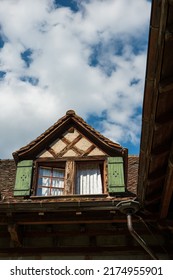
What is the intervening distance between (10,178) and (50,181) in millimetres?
Answer: 2139

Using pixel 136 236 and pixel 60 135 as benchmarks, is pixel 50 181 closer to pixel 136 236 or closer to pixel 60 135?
pixel 60 135

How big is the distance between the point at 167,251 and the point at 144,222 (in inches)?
33.6

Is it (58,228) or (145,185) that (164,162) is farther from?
(58,228)

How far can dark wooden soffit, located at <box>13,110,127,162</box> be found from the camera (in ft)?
33.5

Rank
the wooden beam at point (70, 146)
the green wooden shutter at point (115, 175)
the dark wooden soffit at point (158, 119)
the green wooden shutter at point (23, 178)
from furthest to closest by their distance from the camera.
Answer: the wooden beam at point (70, 146), the green wooden shutter at point (23, 178), the green wooden shutter at point (115, 175), the dark wooden soffit at point (158, 119)

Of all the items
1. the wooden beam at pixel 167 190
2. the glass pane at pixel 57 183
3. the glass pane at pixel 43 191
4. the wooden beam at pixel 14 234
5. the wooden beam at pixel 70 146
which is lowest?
the wooden beam at pixel 14 234

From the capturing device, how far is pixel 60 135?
10891mm

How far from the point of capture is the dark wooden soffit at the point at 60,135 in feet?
33.5

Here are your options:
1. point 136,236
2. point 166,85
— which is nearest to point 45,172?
point 136,236

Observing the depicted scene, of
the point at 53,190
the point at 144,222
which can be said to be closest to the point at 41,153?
the point at 53,190

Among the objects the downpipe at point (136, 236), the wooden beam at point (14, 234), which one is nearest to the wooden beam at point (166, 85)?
the downpipe at point (136, 236)

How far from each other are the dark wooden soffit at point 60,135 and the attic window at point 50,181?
0.65 metres

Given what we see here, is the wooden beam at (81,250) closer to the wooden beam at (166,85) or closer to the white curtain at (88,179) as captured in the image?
the white curtain at (88,179)

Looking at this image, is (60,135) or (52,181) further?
(60,135)
